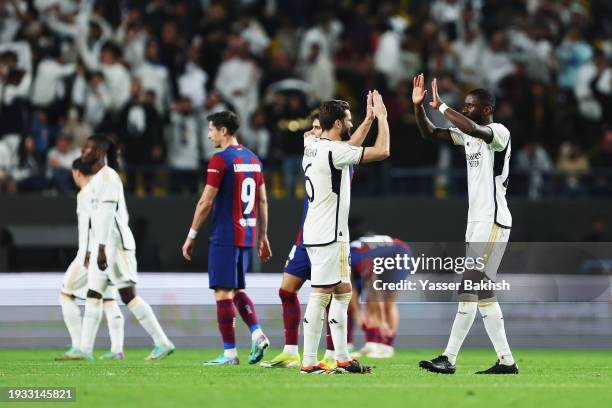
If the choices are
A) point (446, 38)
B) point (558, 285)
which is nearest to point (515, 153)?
point (446, 38)

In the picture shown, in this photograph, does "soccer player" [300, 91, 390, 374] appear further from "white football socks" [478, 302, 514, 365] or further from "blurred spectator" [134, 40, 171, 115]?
"blurred spectator" [134, 40, 171, 115]

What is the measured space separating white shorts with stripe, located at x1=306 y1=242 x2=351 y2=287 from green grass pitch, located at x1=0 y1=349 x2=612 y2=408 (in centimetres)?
81

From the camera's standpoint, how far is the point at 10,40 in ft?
74.6

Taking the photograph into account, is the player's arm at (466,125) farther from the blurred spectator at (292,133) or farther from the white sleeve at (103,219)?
the blurred spectator at (292,133)

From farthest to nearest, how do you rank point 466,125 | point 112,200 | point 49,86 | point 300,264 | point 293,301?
point 49,86, point 112,200, point 293,301, point 300,264, point 466,125

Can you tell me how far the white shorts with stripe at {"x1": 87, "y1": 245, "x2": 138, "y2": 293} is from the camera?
1480 centimetres

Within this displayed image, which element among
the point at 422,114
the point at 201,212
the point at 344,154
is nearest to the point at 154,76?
the point at 201,212

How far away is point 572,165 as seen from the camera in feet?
74.2

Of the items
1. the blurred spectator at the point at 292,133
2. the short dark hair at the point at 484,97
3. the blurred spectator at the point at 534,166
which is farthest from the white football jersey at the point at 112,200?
the blurred spectator at the point at 534,166

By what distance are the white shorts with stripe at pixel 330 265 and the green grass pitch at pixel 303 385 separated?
81cm

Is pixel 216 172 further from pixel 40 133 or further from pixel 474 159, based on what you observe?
pixel 40 133

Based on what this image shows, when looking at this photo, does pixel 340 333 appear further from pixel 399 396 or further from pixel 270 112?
pixel 270 112

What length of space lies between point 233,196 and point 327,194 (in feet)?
6.66

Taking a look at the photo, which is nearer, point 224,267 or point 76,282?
point 224,267
